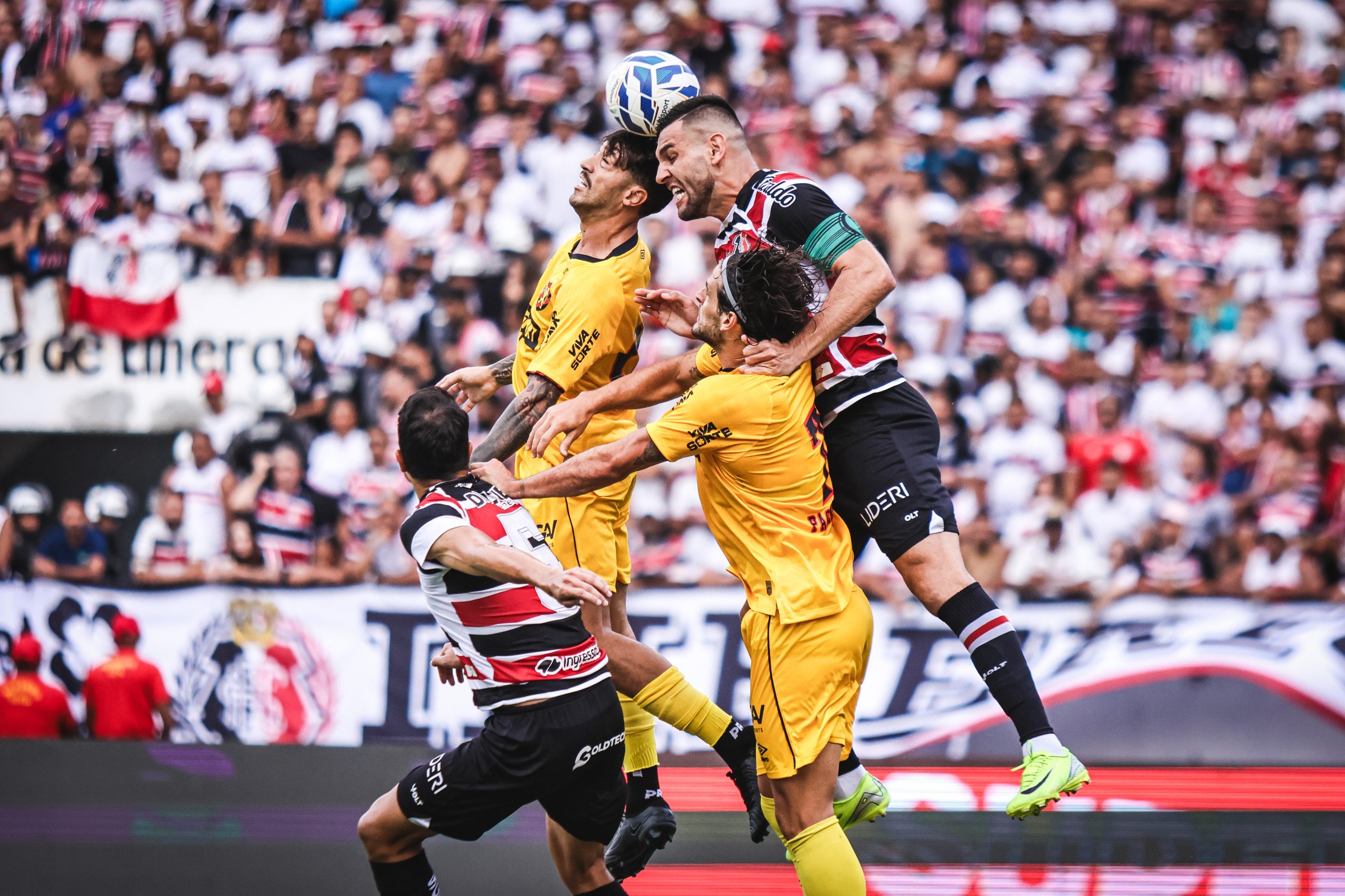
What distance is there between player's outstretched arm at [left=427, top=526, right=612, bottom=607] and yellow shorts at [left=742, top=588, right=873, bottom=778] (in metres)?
0.74

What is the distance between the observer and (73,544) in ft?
33.2

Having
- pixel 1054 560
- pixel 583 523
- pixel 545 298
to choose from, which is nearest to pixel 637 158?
pixel 545 298

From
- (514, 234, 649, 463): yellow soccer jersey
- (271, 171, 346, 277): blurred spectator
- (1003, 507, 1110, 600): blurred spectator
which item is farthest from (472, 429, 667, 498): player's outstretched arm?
(271, 171, 346, 277): blurred spectator

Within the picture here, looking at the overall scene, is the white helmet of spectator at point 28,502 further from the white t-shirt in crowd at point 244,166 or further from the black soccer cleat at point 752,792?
the black soccer cleat at point 752,792

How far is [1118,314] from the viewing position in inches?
449

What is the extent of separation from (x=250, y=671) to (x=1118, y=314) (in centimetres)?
742

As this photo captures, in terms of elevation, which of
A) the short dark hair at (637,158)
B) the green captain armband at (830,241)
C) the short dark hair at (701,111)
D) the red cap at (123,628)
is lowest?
the red cap at (123,628)

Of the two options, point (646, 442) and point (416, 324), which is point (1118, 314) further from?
point (646, 442)

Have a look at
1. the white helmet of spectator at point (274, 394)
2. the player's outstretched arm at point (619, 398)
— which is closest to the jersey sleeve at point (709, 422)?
the player's outstretched arm at point (619, 398)

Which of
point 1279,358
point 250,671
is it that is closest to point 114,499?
point 250,671

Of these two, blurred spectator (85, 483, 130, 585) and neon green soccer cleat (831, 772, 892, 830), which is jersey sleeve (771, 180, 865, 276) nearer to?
neon green soccer cleat (831, 772, 892, 830)

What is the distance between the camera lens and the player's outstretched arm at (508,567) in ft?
14.5

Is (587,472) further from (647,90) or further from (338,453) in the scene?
(338,453)

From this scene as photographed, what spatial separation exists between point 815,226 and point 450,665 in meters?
2.17
